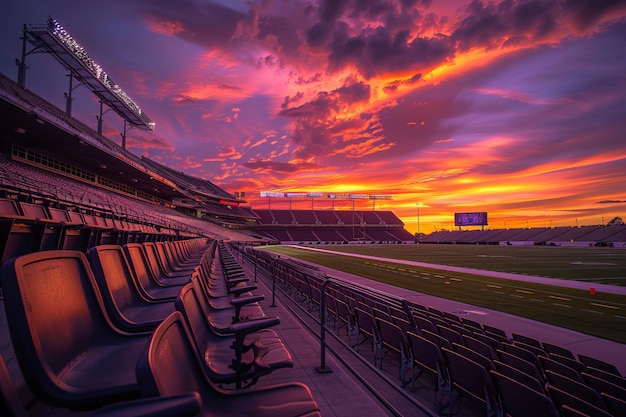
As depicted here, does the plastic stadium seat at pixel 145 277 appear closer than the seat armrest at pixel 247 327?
No

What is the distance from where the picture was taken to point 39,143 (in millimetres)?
23438

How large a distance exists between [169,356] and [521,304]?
13.4 m

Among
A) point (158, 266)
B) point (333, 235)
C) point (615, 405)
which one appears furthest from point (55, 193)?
point (333, 235)

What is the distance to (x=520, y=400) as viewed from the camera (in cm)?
296

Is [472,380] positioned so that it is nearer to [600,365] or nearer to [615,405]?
[615,405]

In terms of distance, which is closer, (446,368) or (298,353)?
(446,368)

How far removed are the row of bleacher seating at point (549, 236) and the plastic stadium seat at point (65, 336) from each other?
79.1 metres

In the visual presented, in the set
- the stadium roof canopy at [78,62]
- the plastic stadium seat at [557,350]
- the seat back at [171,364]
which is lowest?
the plastic stadium seat at [557,350]

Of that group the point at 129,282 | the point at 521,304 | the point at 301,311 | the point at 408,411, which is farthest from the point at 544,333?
the point at 129,282

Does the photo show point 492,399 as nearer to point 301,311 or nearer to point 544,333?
point 301,311

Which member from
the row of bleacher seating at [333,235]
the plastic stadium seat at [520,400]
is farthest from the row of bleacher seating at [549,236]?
the plastic stadium seat at [520,400]

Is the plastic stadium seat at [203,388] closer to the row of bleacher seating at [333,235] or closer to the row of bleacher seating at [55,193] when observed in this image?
the row of bleacher seating at [55,193]

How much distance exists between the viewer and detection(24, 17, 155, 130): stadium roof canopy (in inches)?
1088

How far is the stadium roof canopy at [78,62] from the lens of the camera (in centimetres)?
2762
